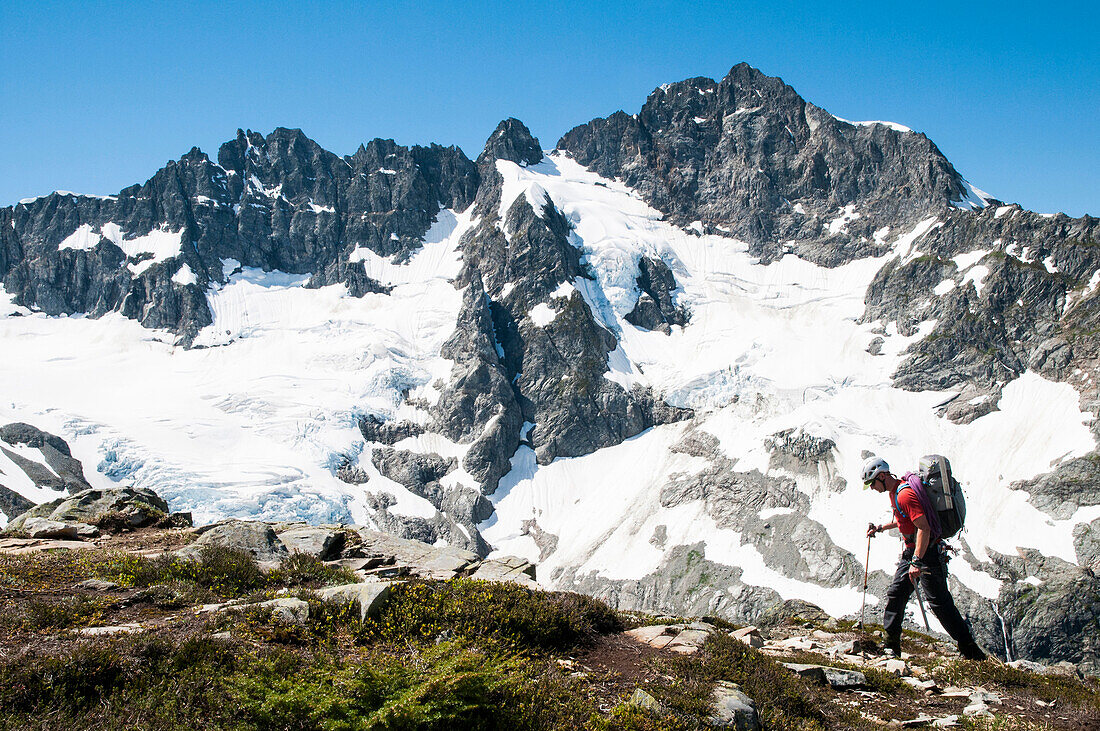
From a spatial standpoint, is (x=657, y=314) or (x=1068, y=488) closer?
(x=1068, y=488)

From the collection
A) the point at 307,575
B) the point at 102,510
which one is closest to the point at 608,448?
the point at 102,510

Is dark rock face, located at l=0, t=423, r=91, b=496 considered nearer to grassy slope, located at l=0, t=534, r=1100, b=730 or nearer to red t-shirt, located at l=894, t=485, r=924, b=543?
grassy slope, located at l=0, t=534, r=1100, b=730

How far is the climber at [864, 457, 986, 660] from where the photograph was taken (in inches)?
500

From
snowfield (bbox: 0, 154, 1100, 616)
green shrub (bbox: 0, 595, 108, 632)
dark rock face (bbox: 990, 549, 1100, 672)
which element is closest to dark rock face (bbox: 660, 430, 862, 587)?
snowfield (bbox: 0, 154, 1100, 616)

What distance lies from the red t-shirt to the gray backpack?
1.22ft

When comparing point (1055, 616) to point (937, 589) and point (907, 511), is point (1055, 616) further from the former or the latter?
point (907, 511)

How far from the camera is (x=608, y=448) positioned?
161500 mm

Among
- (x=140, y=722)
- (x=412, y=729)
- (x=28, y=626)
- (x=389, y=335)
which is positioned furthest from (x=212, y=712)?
(x=389, y=335)

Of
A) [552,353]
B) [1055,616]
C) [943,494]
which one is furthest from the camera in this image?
[552,353]

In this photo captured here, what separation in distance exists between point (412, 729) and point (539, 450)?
15904 centimetres

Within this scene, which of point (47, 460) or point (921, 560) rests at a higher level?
point (921, 560)

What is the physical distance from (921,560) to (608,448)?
150 m

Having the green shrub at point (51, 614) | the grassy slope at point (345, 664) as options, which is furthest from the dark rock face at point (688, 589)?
the green shrub at point (51, 614)

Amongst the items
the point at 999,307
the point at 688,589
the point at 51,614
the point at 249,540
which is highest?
the point at 999,307
